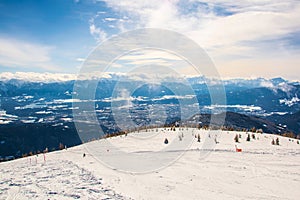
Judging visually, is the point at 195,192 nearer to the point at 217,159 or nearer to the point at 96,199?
the point at 96,199

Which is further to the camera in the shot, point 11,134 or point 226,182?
point 11,134

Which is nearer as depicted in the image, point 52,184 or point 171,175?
point 52,184

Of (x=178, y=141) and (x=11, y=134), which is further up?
(x=178, y=141)

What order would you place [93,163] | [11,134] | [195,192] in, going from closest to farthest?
[195,192], [93,163], [11,134]

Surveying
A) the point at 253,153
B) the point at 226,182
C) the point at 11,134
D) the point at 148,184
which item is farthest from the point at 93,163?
the point at 11,134

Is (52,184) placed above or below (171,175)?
below
